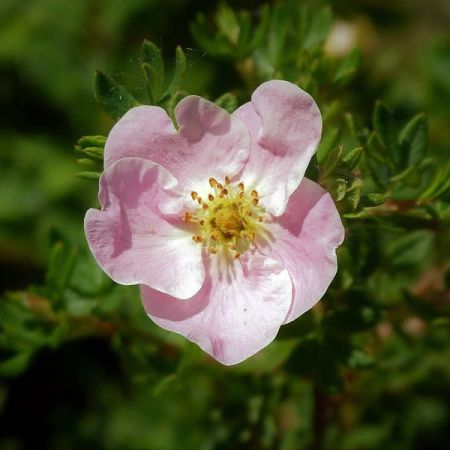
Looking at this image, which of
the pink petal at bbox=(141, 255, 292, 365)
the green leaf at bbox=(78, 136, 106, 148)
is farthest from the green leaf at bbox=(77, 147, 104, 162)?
the pink petal at bbox=(141, 255, 292, 365)

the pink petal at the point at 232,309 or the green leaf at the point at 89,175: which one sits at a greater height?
the green leaf at the point at 89,175

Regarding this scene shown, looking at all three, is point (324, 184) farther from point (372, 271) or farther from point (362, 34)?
point (362, 34)

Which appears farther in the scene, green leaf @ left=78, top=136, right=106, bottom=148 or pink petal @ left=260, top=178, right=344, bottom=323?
green leaf @ left=78, top=136, right=106, bottom=148

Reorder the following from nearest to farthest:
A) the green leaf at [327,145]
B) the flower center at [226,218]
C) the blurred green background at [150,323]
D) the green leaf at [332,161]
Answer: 1. the green leaf at [332,161]
2. the green leaf at [327,145]
3. the flower center at [226,218]
4. the blurred green background at [150,323]

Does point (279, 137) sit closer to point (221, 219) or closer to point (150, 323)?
point (221, 219)

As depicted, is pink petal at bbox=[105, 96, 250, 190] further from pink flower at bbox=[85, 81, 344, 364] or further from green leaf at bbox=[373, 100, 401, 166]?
green leaf at bbox=[373, 100, 401, 166]

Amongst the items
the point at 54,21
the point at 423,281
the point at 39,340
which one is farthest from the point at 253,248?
the point at 54,21

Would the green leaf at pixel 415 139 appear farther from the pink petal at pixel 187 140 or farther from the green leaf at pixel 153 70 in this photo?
the green leaf at pixel 153 70

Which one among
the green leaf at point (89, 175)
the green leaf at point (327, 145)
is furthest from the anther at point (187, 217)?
the green leaf at point (327, 145)
